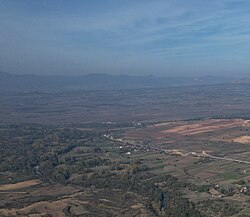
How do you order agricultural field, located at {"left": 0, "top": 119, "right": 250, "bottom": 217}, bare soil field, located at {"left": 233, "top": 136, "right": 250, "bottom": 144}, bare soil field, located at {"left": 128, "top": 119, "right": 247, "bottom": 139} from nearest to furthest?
1. agricultural field, located at {"left": 0, "top": 119, "right": 250, "bottom": 217}
2. bare soil field, located at {"left": 233, "top": 136, "right": 250, "bottom": 144}
3. bare soil field, located at {"left": 128, "top": 119, "right": 247, "bottom": 139}

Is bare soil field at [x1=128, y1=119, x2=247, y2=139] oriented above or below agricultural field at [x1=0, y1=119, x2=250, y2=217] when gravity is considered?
above

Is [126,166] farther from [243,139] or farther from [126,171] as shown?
[243,139]

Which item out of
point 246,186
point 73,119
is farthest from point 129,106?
point 246,186

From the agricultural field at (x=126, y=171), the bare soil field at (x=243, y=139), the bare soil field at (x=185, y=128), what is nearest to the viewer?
the agricultural field at (x=126, y=171)

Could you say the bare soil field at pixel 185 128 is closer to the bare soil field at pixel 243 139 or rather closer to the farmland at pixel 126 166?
the farmland at pixel 126 166

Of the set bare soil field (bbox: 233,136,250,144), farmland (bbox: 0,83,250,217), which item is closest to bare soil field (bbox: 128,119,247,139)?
farmland (bbox: 0,83,250,217)

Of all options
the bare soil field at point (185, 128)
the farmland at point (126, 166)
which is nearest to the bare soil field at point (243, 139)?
the farmland at point (126, 166)

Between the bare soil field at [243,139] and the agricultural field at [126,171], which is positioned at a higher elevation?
the bare soil field at [243,139]

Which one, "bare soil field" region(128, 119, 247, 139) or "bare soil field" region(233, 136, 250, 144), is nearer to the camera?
"bare soil field" region(233, 136, 250, 144)

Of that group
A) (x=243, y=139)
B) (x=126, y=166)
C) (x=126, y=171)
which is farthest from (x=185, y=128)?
(x=126, y=171)

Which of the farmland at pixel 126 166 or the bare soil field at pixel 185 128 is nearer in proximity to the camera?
the farmland at pixel 126 166

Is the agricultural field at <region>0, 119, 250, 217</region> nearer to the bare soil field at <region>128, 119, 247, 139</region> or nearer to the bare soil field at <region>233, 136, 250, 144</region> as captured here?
the bare soil field at <region>128, 119, 247, 139</region>

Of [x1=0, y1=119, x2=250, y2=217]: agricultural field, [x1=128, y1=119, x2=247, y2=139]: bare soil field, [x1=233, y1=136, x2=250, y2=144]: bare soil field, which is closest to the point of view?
[x1=0, y1=119, x2=250, y2=217]: agricultural field

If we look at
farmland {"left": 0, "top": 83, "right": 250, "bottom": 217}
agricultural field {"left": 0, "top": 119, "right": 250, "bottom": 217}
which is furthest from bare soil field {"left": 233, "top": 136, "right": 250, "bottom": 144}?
agricultural field {"left": 0, "top": 119, "right": 250, "bottom": 217}
